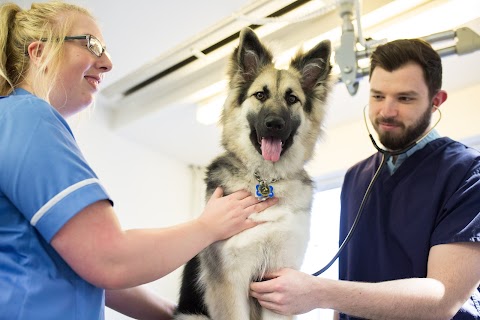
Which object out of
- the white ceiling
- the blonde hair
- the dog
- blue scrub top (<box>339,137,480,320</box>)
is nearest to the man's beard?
blue scrub top (<box>339,137,480,320</box>)

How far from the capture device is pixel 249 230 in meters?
1.39

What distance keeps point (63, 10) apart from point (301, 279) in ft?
3.41

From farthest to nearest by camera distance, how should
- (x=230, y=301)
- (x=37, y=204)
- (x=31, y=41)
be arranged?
(x=230, y=301) → (x=31, y=41) → (x=37, y=204)

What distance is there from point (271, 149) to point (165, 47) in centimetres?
173

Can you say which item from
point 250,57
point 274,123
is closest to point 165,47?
point 250,57

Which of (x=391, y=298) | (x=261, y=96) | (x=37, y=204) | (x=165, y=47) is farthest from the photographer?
(x=165, y=47)

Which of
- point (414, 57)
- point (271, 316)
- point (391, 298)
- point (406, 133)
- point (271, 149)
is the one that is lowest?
point (271, 316)

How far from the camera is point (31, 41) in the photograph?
1.10 metres

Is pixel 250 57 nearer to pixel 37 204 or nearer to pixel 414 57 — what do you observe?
pixel 414 57

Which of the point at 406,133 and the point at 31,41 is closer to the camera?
the point at 31,41

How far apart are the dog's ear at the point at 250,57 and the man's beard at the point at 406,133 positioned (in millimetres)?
534

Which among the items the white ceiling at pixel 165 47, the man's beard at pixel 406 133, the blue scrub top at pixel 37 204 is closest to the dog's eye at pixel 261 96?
the white ceiling at pixel 165 47

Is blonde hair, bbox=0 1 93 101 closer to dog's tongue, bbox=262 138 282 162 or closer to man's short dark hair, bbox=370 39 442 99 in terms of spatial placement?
dog's tongue, bbox=262 138 282 162

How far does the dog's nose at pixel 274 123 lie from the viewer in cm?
155
